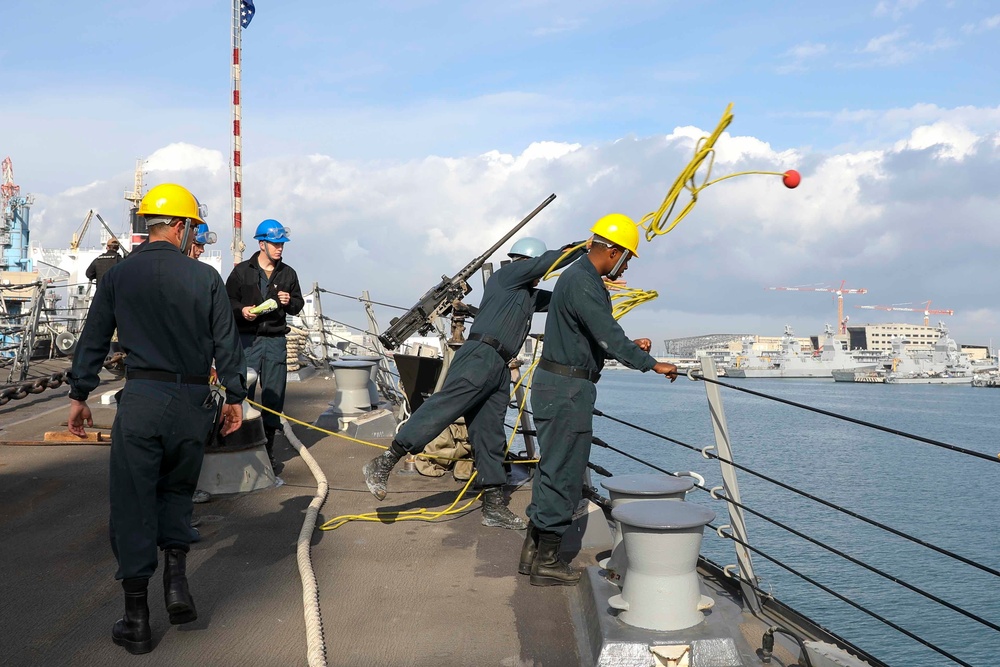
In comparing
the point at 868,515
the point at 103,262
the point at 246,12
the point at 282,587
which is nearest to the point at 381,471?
the point at 282,587

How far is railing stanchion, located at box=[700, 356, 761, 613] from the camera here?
3580 mm

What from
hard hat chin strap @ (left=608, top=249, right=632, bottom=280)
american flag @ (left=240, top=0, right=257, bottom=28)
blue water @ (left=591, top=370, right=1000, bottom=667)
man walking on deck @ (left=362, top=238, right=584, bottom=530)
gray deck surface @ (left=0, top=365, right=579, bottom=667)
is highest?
american flag @ (left=240, top=0, right=257, bottom=28)

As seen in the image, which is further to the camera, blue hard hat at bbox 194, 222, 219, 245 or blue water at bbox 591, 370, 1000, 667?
blue water at bbox 591, 370, 1000, 667

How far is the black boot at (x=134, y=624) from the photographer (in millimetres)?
2982

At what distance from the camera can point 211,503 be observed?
205 inches

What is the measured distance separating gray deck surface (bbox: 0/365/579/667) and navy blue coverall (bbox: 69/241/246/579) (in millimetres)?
406

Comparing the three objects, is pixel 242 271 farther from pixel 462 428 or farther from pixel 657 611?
pixel 657 611

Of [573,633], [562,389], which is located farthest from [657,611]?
[562,389]

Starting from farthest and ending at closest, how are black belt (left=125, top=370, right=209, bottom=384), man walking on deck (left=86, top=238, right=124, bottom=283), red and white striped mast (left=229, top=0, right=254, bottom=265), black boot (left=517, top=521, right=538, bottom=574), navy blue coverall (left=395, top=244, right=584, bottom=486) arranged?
1. red and white striped mast (left=229, top=0, right=254, bottom=265)
2. man walking on deck (left=86, top=238, right=124, bottom=283)
3. navy blue coverall (left=395, top=244, right=584, bottom=486)
4. black boot (left=517, top=521, right=538, bottom=574)
5. black belt (left=125, top=370, right=209, bottom=384)

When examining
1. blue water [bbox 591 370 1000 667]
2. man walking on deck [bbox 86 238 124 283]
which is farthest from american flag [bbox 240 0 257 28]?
blue water [bbox 591 370 1000 667]

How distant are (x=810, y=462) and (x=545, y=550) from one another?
30407 mm

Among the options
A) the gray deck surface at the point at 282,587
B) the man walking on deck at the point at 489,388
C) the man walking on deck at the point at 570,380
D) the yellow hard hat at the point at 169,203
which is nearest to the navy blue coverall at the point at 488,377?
the man walking on deck at the point at 489,388

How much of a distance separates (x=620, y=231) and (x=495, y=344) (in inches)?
45.5

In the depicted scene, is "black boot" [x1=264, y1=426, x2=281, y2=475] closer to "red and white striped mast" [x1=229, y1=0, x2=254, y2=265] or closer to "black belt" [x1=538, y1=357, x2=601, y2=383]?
"black belt" [x1=538, y1=357, x2=601, y2=383]
